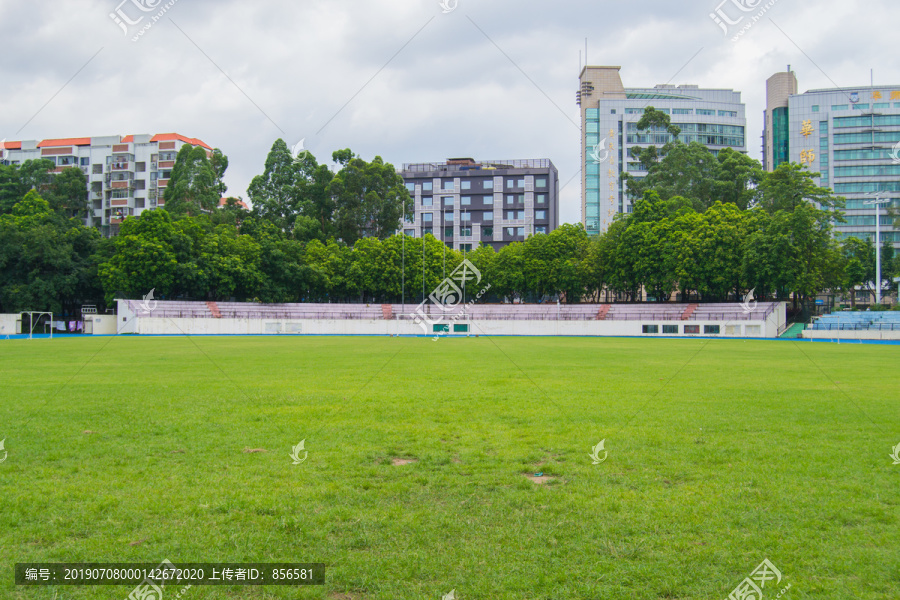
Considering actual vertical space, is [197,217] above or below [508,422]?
above

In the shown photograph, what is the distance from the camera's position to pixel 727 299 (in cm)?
6431

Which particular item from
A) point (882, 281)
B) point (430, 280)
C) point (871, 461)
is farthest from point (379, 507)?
point (882, 281)

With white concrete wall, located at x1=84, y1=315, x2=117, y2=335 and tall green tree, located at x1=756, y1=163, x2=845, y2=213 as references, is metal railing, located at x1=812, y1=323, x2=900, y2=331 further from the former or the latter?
white concrete wall, located at x1=84, y1=315, x2=117, y2=335

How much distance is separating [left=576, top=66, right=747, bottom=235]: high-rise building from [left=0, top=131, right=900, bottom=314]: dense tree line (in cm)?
1693

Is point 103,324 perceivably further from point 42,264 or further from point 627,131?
point 627,131

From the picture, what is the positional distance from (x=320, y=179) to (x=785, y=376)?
69.7 m

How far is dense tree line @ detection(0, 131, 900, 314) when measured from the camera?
55.9m

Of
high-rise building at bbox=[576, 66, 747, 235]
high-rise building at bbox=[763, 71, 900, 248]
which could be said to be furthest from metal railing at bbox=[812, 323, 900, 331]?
high-rise building at bbox=[576, 66, 747, 235]

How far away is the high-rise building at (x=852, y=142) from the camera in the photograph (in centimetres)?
9362

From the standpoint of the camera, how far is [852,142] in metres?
94.4

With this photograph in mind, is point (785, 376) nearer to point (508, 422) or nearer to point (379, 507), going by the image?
point (508, 422)

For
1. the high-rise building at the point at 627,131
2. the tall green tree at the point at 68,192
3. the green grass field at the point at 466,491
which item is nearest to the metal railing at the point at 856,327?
the green grass field at the point at 466,491

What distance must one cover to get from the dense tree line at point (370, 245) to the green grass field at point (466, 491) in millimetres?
48918

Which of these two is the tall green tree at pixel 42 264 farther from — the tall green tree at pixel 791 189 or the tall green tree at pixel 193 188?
the tall green tree at pixel 791 189
